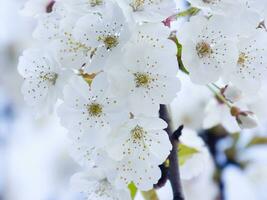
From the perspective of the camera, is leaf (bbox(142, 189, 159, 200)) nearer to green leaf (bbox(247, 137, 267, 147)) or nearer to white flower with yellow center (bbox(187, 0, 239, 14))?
white flower with yellow center (bbox(187, 0, 239, 14))

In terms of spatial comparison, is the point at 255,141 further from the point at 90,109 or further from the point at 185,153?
the point at 90,109

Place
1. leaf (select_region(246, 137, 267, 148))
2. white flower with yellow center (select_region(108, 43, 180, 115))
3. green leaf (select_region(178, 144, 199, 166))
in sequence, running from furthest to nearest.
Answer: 1. leaf (select_region(246, 137, 267, 148))
2. green leaf (select_region(178, 144, 199, 166))
3. white flower with yellow center (select_region(108, 43, 180, 115))

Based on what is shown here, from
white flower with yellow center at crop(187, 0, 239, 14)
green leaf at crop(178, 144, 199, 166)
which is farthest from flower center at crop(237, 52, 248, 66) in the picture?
green leaf at crop(178, 144, 199, 166)

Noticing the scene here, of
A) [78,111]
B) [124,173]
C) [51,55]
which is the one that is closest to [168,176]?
[124,173]

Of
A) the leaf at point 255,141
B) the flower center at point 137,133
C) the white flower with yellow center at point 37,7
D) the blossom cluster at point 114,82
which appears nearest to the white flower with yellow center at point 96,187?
the blossom cluster at point 114,82

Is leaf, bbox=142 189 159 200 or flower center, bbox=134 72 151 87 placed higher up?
flower center, bbox=134 72 151 87

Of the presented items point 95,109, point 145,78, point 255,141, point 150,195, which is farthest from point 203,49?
point 255,141

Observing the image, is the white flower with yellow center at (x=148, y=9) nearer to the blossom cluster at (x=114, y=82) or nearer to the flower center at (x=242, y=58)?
the blossom cluster at (x=114, y=82)
